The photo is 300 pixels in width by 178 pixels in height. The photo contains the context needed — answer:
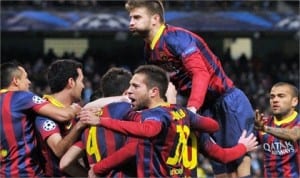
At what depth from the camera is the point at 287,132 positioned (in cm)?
677

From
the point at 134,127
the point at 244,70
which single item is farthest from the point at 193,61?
the point at 244,70

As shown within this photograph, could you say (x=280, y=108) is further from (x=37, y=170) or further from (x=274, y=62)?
(x=274, y=62)

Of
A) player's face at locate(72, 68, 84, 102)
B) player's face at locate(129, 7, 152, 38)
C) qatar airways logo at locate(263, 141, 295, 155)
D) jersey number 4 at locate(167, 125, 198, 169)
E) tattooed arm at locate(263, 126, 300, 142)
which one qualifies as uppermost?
player's face at locate(129, 7, 152, 38)

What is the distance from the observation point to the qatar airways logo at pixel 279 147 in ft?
23.3

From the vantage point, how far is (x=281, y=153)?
7172mm

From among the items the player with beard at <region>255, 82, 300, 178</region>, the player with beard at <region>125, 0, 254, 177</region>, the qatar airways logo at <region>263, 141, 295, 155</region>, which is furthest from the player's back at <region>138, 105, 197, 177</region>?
the qatar airways logo at <region>263, 141, 295, 155</region>

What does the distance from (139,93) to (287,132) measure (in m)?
2.06

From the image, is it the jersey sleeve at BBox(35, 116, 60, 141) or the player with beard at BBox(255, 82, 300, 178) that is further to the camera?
the player with beard at BBox(255, 82, 300, 178)

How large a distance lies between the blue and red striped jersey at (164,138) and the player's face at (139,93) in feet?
0.24

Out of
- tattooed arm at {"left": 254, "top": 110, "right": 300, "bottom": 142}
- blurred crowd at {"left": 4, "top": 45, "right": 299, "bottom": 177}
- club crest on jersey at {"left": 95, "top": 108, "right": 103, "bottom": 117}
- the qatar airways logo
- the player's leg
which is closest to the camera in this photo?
club crest on jersey at {"left": 95, "top": 108, "right": 103, "bottom": 117}

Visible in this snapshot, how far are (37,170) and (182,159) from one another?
1.26 metres

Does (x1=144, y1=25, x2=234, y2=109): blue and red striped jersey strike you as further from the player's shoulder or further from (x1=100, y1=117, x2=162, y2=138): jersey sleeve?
(x1=100, y1=117, x2=162, y2=138): jersey sleeve

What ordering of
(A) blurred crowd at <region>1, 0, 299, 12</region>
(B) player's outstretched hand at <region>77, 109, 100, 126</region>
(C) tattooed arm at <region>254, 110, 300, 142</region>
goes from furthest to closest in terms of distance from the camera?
1. (A) blurred crowd at <region>1, 0, 299, 12</region>
2. (C) tattooed arm at <region>254, 110, 300, 142</region>
3. (B) player's outstretched hand at <region>77, 109, 100, 126</region>

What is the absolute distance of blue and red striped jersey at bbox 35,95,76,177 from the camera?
18.8ft
